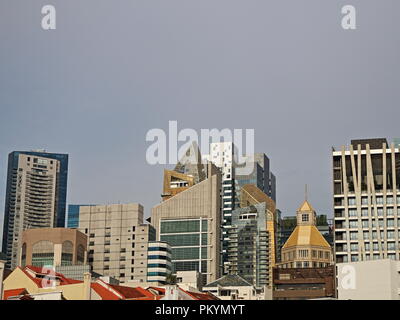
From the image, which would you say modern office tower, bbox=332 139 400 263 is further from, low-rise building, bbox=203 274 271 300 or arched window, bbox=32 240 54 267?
arched window, bbox=32 240 54 267

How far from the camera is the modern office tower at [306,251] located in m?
167

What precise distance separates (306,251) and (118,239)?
144 feet

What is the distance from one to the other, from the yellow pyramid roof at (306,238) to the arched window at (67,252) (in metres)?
51.2

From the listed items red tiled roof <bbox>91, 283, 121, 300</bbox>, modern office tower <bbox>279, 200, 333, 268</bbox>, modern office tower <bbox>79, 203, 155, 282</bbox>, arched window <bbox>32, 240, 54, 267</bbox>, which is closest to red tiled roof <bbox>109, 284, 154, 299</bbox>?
red tiled roof <bbox>91, 283, 121, 300</bbox>

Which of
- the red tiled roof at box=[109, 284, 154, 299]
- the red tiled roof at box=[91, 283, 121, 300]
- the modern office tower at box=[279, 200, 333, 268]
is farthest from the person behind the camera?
the modern office tower at box=[279, 200, 333, 268]

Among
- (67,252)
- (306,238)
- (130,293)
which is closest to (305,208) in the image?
(306,238)

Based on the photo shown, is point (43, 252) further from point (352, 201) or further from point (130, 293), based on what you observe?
point (130, 293)

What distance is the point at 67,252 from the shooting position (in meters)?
156

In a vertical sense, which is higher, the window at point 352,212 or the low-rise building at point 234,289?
the window at point 352,212

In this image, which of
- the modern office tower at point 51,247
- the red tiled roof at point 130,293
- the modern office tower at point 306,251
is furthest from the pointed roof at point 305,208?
the red tiled roof at point 130,293

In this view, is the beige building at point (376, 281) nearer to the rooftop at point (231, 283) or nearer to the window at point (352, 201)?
the window at point (352, 201)

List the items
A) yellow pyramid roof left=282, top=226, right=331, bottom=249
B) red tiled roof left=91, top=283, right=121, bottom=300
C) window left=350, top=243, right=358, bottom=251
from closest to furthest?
red tiled roof left=91, top=283, right=121, bottom=300 → window left=350, top=243, right=358, bottom=251 → yellow pyramid roof left=282, top=226, right=331, bottom=249

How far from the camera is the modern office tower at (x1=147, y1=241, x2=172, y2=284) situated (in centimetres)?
16075
